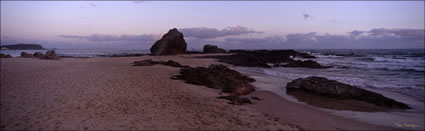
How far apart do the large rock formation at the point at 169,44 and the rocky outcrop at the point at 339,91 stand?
1218 inches

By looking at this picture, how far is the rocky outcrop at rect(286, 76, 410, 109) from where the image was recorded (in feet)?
28.2

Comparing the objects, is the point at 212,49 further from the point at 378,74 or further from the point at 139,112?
the point at 139,112

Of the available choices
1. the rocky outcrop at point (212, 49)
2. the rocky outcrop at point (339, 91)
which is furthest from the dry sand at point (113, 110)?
the rocky outcrop at point (212, 49)

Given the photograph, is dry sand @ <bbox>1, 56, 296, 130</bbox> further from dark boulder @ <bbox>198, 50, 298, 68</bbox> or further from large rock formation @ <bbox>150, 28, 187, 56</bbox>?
large rock formation @ <bbox>150, 28, 187, 56</bbox>

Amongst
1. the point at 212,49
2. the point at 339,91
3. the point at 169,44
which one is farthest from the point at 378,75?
the point at 212,49

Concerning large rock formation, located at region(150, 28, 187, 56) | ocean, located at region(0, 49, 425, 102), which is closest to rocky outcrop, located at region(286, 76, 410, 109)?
ocean, located at region(0, 49, 425, 102)

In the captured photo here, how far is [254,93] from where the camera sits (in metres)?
10.2

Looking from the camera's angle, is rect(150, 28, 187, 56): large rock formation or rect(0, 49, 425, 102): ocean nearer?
rect(0, 49, 425, 102): ocean

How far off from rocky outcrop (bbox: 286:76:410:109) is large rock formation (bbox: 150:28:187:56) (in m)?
30.9

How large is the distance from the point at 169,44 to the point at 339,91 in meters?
33.4

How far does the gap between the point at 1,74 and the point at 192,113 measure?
624 centimetres

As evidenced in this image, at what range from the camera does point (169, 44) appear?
1587 inches

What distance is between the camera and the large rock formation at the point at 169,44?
39.7 meters

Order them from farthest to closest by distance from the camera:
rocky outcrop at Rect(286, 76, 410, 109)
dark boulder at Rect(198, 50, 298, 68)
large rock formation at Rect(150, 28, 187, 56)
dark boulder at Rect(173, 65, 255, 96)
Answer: large rock formation at Rect(150, 28, 187, 56) → dark boulder at Rect(198, 50, 298, 68) → dark boulder at Rect(173, 65, 255, 96) → rocky outcrop at Rect(286, 76, 410, 109)
